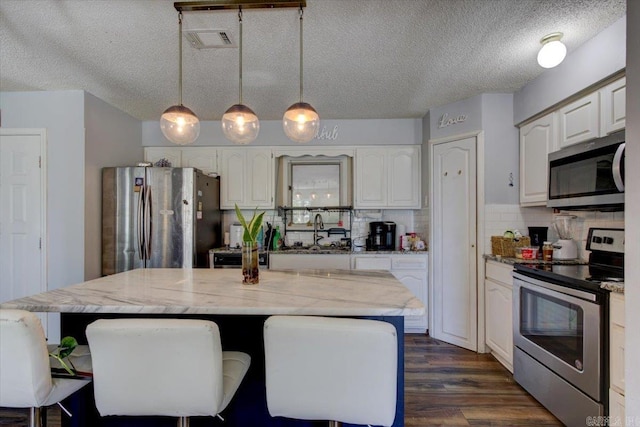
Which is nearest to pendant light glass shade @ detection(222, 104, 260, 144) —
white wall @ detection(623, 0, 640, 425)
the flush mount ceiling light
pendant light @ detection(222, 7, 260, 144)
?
pendant light @ detection(222, 7, 260, 144)

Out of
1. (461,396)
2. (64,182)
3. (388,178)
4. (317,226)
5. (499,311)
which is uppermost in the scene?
(388,178)

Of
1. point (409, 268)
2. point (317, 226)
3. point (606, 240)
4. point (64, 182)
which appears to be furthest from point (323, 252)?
point (64, 182)

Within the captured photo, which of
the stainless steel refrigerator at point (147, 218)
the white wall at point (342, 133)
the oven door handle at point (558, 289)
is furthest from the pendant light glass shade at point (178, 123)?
the oven door handle at point (558, 289)

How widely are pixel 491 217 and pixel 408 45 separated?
1.74m

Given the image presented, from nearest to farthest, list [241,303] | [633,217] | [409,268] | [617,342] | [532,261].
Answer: [633,217] → [241,303] → [617,342] → [532,261] → [409,268]

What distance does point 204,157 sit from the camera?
3.97m

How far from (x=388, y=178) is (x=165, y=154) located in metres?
2.76

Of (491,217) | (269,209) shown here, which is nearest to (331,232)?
(269,209)

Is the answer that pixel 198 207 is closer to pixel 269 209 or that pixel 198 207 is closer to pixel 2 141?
pixel 269 209

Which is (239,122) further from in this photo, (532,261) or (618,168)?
(532,261)

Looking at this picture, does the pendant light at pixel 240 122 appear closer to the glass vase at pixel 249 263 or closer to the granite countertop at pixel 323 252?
the glass vase at pixel 249 263

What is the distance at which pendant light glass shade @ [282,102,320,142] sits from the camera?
187 cm

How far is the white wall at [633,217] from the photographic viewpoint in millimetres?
1209

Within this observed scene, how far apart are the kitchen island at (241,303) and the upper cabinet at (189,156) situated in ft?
7.19
